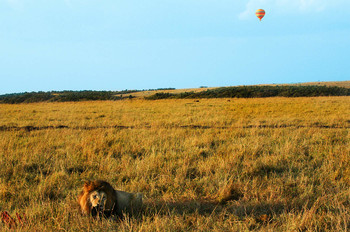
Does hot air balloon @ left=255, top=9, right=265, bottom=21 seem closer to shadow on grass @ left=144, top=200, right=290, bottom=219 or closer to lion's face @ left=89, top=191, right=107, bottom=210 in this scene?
shadow on grass @ left=144, top=200, right=290, bottom=219

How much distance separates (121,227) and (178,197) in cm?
114

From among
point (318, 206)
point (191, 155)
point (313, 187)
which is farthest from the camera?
point (191, 155)

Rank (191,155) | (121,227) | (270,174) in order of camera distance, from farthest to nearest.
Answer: (191,155) → (270,174) → (121,227)

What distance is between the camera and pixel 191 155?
5984mm

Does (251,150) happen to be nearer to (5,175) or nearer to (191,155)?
(191,155)

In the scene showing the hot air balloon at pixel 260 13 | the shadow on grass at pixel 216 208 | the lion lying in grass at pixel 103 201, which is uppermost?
the hot air balloon at pixel 260 13

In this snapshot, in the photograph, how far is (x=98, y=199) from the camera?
110 inches

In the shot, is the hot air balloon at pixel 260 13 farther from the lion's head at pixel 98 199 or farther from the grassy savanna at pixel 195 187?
the lion's head at pixel 98 199

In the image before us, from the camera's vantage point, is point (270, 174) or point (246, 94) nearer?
point (270, 174)

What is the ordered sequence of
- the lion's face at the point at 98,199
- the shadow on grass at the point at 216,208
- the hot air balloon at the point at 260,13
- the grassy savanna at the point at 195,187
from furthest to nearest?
the hot air balloon at the point at 260,13
the shadow on grass at the point at 216,208
the grassy savanna at the point at 195,187
the lion's face at the point at 98,199

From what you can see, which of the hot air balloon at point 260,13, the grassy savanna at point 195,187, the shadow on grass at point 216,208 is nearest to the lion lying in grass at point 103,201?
the grassy savanna at point 195,187

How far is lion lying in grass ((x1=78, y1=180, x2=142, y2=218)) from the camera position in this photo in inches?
112

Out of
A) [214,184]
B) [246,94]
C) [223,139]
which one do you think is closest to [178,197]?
[214,184]

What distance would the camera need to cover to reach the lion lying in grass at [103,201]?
2.83 m
